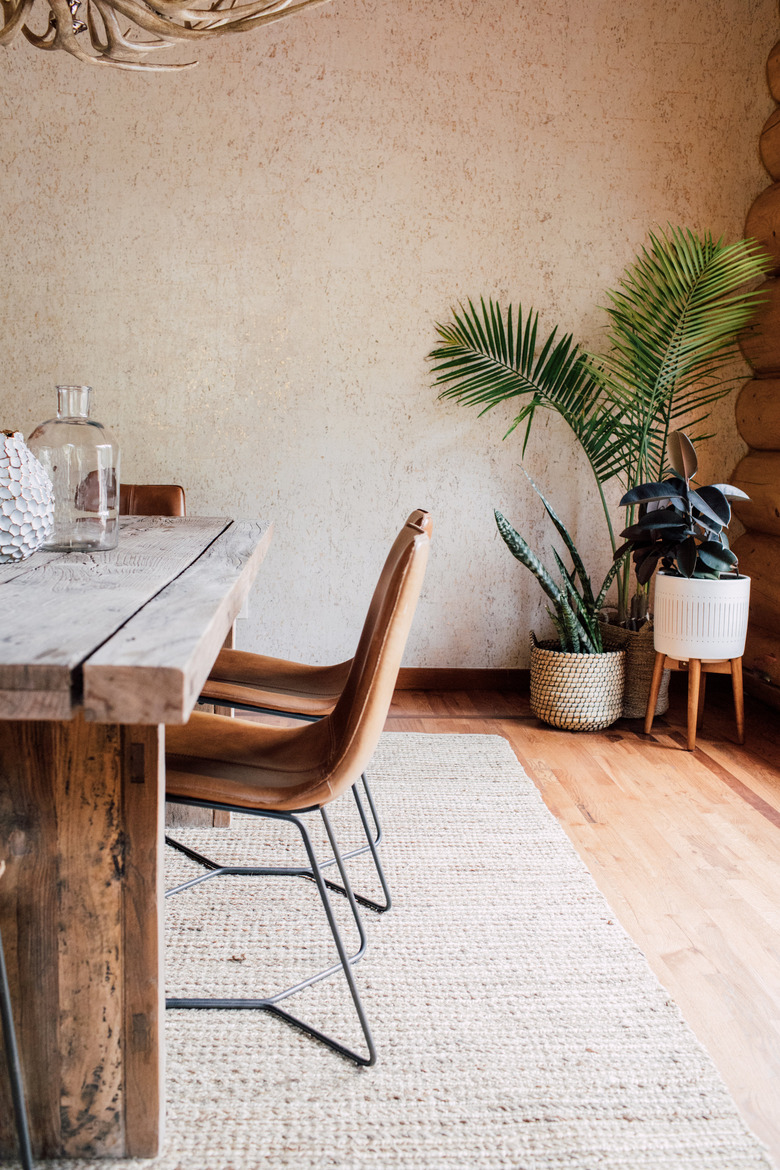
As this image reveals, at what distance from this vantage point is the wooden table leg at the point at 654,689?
10.6ft

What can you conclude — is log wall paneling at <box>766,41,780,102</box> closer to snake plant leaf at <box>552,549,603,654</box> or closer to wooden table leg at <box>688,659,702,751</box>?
snake plant leaf at <box>552,549,603,654</box>

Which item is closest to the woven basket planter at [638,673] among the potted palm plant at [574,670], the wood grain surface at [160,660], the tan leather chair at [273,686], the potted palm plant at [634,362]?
the potted palm plant at [634,362]

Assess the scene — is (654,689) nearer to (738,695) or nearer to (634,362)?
(738,695)

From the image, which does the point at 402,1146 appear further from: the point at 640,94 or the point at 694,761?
the point at 640,94

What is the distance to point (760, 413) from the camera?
3568 mm

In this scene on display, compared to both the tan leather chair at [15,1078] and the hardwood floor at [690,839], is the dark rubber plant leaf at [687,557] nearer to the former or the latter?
the hardwood floor at [690,839]

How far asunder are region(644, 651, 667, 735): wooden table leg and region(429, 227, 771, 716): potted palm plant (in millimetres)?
174

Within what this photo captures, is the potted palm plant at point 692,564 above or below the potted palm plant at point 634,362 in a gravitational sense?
below

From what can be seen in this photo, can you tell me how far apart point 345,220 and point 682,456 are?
1.61 m

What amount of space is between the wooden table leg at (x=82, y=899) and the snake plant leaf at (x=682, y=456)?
2397mm

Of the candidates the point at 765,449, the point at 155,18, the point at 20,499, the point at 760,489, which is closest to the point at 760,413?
the point at 765,449

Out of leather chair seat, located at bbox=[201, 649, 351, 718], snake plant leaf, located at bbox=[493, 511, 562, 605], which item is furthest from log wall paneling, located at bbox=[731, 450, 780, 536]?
leather chair seat, located at bbox=[201, 649, 351, 718]

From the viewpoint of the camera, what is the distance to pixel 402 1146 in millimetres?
1296

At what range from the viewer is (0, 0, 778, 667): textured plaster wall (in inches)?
138
